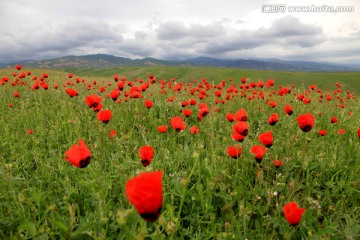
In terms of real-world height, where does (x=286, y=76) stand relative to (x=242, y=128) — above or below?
above

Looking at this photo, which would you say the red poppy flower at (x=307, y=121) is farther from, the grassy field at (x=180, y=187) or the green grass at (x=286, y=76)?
the green grass at (x=286, y=76)

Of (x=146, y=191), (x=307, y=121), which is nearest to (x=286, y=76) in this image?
(x=307, y=121)

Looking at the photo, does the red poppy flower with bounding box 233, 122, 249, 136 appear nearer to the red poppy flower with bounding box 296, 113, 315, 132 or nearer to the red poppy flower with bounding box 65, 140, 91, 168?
the red poppy flower with bounding box 296, 113, 315, 132

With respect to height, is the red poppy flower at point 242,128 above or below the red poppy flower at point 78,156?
above

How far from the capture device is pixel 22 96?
7.16 metres

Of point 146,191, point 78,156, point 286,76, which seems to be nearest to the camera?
point 146,191

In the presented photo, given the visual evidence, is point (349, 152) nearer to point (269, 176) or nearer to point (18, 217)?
point (269, 176)

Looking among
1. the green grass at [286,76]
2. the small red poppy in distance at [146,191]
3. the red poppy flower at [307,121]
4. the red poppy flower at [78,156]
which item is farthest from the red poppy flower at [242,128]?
the green grass at [286,76]

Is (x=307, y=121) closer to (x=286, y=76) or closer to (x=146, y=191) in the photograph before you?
(x=146, y=191)

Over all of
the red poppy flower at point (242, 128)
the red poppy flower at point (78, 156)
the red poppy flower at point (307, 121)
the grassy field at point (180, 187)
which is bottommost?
the grassy field at point (180, 187)

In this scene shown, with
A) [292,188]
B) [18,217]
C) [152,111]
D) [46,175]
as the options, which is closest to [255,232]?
[292,188]

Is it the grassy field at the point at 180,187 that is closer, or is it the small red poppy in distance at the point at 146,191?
the small red poppy in distance at the point at 146,191

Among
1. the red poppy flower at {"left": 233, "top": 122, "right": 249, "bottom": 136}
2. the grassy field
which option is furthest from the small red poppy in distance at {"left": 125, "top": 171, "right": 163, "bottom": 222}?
the red poppy flower at {"left": 233, "top": 122, "right": 249, "bottom": 136}

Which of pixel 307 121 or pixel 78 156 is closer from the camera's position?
A: pixel 78 156
